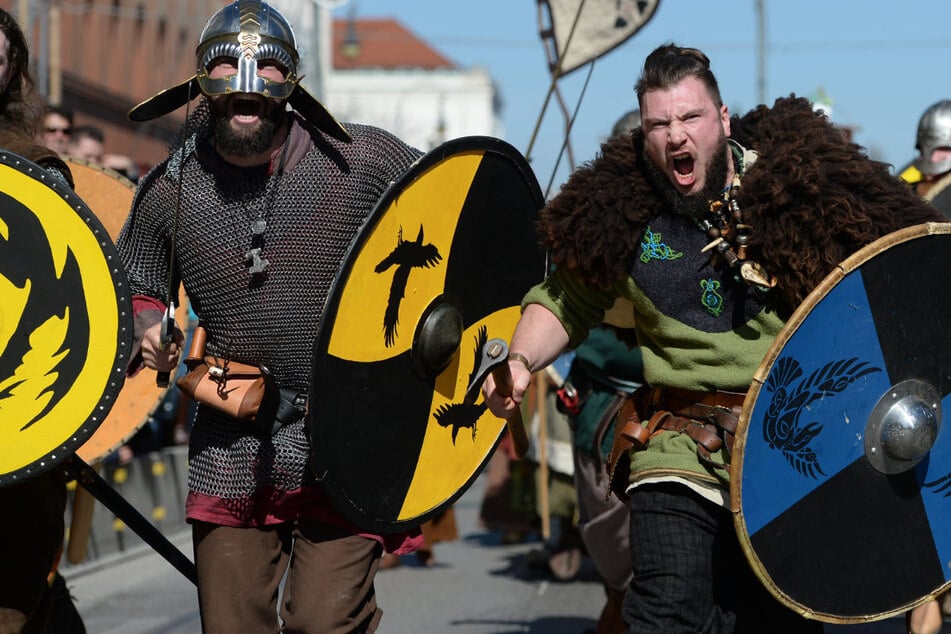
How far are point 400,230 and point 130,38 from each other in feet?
104

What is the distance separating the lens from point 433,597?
7.66 m

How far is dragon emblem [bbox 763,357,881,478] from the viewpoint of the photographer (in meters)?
3.51

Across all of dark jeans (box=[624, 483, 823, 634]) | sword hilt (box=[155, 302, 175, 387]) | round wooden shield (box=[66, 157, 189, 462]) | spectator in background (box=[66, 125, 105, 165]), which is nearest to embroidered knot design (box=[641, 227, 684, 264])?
dark jeans (box=[624, 483, 823, 634])

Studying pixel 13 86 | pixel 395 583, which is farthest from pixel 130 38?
pixel 13 86

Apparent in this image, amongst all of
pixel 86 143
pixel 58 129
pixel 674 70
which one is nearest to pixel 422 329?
pixel 674 70

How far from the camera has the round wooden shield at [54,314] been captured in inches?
158

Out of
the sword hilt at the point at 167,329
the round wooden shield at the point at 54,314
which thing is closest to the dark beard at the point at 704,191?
the sword hilt at the point at 167,329

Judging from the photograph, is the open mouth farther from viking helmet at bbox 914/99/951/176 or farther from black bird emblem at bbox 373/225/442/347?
viking helmet at bbox 914/99/951/176

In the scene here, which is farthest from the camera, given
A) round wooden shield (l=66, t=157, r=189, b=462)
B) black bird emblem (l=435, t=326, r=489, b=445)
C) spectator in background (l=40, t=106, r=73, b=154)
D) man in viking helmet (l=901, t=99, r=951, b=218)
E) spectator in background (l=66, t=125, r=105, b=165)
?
spectator in background (l=66, t=125, r=105, b=165)

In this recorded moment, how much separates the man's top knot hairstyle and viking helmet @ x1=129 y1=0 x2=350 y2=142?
0.77m

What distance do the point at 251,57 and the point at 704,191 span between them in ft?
3.67

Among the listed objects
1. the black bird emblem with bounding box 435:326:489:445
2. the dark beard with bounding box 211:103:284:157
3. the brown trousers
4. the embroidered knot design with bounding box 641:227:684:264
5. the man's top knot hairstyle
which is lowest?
the brown trousers

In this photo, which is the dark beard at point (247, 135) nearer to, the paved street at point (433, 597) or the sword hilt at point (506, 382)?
the sword hilt at point (506, 382)

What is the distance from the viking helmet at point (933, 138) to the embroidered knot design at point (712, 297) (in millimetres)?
3769
